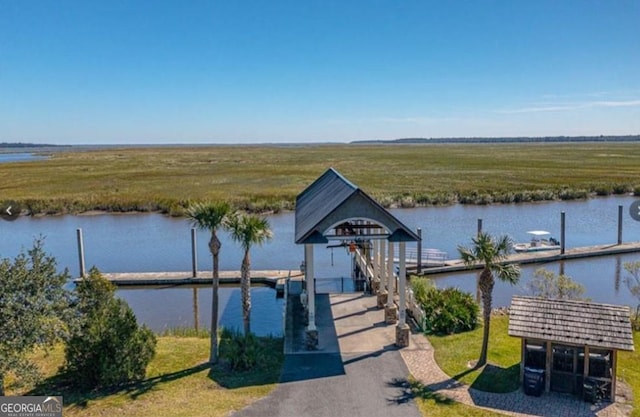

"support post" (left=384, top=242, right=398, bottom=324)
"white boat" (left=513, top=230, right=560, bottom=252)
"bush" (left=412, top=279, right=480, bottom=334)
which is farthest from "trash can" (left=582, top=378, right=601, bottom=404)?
"white boat" (left=513, top=230, right=560, bottom=252)

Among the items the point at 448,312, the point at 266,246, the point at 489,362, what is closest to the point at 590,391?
the point at 489,362

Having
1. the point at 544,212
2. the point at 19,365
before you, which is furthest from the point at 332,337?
the point at 544,212

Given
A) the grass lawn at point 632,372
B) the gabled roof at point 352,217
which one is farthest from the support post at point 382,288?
the grass lawn at point 632,372

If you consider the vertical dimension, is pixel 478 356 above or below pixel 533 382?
below

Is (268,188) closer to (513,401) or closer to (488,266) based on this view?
(488,266)

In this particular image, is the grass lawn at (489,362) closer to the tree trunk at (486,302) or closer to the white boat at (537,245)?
the tree trunk at (486,302)

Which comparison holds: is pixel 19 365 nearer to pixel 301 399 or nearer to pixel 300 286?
pixel 301 399
